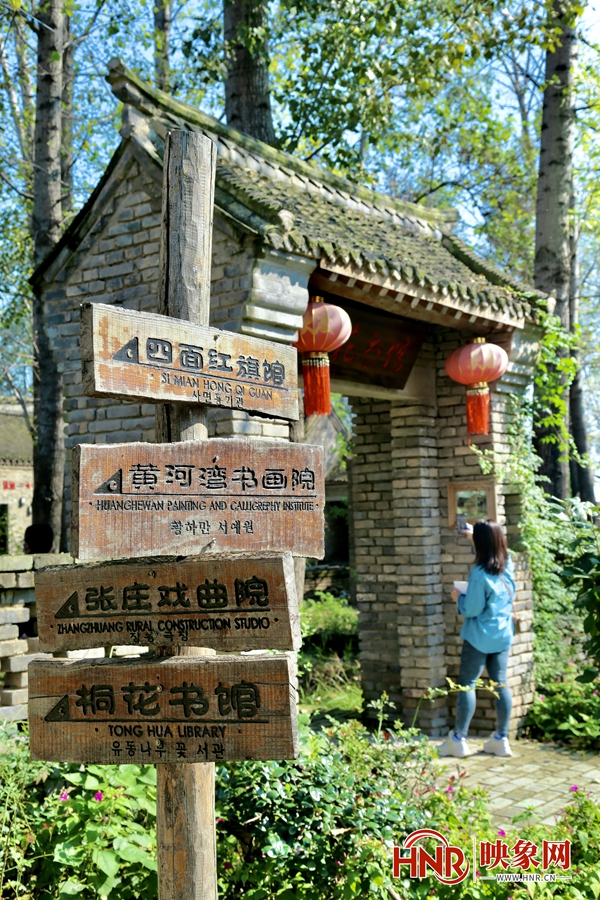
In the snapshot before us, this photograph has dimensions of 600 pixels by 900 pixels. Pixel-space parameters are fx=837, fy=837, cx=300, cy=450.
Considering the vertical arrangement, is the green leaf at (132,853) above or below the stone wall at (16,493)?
below

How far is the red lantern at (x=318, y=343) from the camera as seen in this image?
5.79 m

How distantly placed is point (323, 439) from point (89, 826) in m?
17.3

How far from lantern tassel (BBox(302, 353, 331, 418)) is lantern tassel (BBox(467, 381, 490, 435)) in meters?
1.91

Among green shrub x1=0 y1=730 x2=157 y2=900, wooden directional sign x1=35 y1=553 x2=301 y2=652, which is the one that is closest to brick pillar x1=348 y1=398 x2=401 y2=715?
green shrub x1=0 y1=730 x2=157 y2=900

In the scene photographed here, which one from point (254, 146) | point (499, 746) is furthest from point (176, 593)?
point (254, 146)

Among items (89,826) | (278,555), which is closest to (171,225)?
(278,555)

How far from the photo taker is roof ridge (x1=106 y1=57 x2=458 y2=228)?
19.6 ft

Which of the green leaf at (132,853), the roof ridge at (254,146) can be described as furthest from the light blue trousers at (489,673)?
the roof ridge at (254,146)

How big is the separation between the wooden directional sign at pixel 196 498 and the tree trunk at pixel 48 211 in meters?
7.16

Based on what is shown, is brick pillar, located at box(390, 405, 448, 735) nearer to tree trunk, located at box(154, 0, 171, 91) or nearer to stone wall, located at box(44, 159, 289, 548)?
stone wall, located at box(44, 159, 289, 548)

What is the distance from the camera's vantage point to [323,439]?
20.4 m

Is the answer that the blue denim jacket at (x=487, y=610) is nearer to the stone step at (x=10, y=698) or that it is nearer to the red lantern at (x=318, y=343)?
the red lantern at (x=318, y=343)

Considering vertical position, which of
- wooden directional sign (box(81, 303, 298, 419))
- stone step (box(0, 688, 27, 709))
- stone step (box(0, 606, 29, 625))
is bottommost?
stone step (box(0, 688, 27, 709))

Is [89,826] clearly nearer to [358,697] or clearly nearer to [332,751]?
[332,751]
